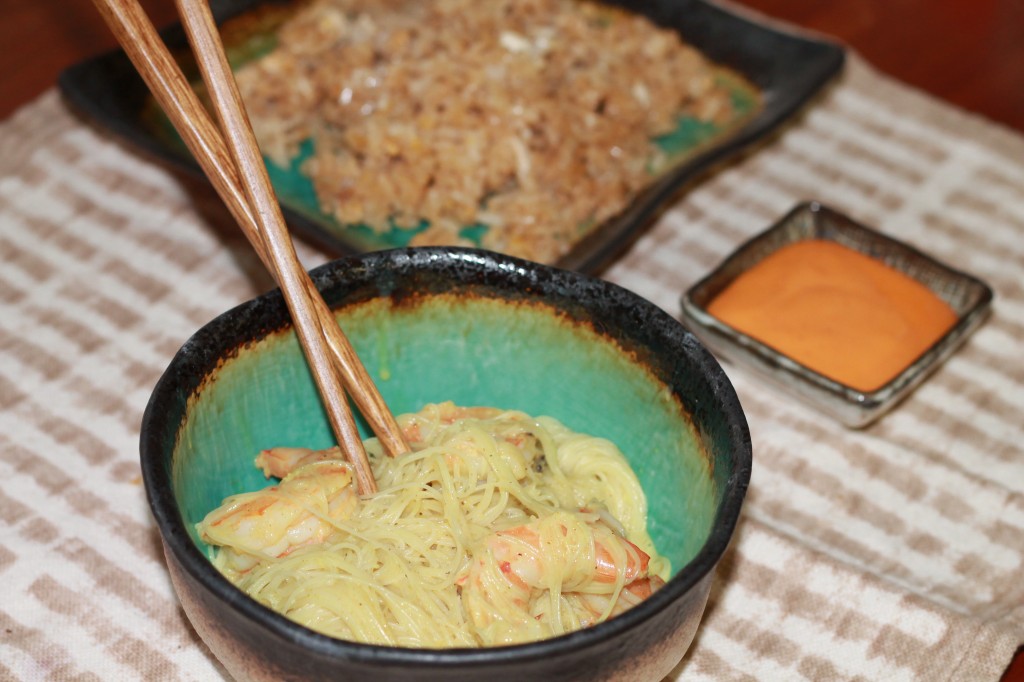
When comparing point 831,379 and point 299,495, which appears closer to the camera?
point 299,495

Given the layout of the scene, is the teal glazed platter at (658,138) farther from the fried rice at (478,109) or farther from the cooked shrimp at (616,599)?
the cooked shrimp at (616,599)

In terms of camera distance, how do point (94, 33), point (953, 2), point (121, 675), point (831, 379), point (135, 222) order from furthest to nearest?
point (953, 2)
point (94, 33)
point (135, 222)
point (831, 379)
point (121, 675)

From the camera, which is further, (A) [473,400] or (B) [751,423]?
(B) [751,423]

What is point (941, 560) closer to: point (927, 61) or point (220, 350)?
point (220, 350)

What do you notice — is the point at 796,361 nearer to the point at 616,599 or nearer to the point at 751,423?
the point at 751,423

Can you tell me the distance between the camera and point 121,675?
161 cm

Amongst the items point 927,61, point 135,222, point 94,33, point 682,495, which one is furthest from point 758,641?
point 94,33

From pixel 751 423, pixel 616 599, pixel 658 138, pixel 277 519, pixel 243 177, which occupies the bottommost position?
pixel 751 423

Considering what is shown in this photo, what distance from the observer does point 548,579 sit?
4.50ft

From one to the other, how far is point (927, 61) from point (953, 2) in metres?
0.45

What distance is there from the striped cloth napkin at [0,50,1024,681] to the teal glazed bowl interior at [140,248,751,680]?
0.32 meters

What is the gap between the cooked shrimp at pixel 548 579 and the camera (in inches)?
53.1

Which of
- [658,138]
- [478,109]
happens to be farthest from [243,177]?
[658,138]

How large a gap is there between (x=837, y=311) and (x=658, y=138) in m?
0.81
